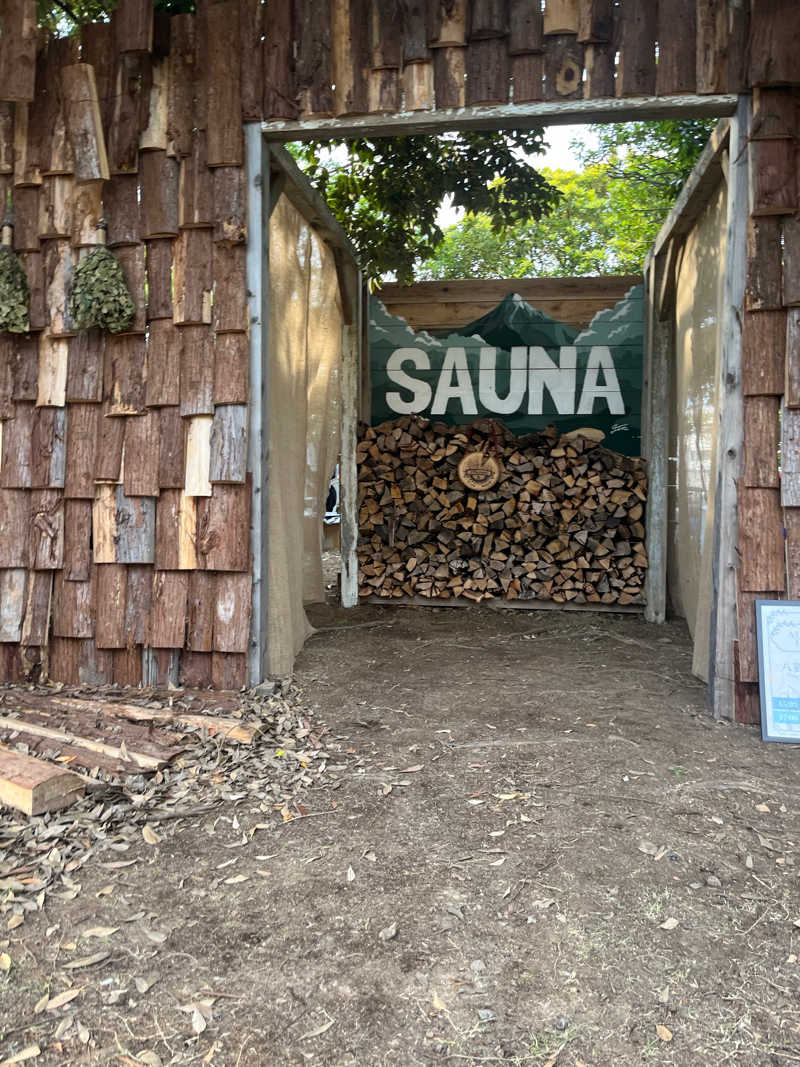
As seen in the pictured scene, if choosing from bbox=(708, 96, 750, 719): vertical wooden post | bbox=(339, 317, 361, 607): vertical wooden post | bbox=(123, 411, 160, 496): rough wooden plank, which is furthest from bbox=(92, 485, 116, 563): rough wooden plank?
bbox=(708, 96, 750, 719): vertical wooden post

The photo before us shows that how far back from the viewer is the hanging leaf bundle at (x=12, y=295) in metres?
3.66

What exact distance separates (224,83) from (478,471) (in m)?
3.26

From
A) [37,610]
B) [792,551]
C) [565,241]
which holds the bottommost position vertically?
[37,610]

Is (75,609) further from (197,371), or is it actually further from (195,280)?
(195,280)

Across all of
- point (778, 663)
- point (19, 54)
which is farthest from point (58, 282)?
point (778, 663)

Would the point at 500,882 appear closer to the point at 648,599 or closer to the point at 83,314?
→ the point at 83,314

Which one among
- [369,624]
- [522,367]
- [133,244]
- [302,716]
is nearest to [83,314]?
[133,244]

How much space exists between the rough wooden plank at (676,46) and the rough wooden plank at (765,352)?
1.00 metres

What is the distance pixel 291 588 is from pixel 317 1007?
299 cm

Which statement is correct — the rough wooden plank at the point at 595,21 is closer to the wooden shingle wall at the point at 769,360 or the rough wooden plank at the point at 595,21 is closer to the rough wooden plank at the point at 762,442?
the wooden shingle wall at the point at 769,360

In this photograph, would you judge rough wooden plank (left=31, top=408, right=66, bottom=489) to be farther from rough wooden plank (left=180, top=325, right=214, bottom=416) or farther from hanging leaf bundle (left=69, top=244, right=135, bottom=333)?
rough wooden plank (left=180, top=325, right=214, bottom=416)

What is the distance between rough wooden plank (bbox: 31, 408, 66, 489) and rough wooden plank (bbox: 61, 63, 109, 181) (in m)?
1.13

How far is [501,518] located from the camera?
604 cm

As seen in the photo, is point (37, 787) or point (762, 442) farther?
point (762, 442)
